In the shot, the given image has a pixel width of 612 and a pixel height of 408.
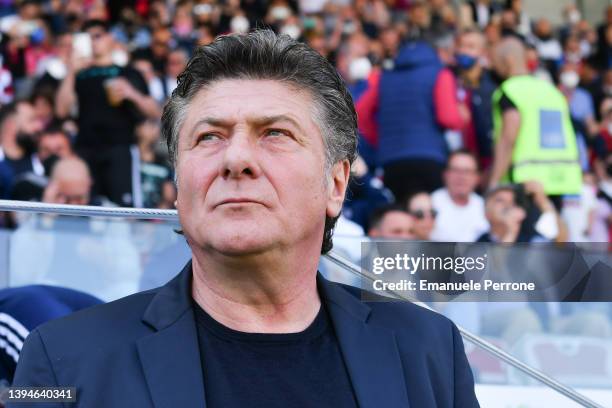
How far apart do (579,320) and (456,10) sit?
11.2m

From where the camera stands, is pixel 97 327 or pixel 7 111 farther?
pixel 7 111

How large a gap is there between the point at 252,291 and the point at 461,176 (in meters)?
4.64

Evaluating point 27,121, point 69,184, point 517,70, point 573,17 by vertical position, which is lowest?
point 69,184

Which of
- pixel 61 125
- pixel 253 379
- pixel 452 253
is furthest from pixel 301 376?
pixel 61 125

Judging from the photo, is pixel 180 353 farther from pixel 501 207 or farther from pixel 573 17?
pixel 573 17

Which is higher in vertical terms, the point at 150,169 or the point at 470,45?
the point at 470,45

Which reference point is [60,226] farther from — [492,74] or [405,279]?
[492,74]

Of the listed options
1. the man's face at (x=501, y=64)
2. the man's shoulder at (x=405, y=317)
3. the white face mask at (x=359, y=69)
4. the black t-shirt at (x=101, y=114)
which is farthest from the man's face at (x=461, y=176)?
the man's shoulder at (x=405, y=317)

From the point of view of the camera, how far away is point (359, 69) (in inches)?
344

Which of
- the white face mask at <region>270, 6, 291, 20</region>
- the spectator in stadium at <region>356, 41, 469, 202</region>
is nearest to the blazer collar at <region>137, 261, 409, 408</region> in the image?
the spectator in stadium at <region>356, 41, 469, 202</region>

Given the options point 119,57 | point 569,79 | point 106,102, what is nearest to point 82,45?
point 119,57

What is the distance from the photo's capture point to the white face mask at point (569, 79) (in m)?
11.0

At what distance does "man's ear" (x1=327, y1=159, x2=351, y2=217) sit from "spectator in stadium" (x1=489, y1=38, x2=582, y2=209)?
14.9ft

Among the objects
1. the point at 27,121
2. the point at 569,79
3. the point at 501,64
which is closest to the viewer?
the point at 501,64
